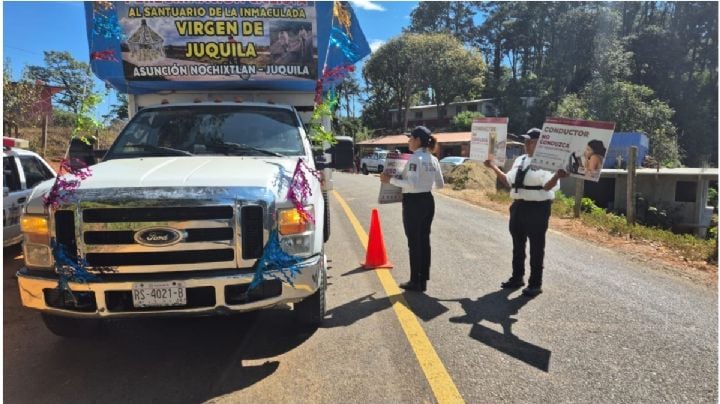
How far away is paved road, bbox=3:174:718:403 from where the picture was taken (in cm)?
321

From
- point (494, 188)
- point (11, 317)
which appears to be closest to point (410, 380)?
→ point (11, 317)

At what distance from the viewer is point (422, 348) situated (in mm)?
3811

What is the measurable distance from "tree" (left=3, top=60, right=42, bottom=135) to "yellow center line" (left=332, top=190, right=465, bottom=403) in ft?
51.5

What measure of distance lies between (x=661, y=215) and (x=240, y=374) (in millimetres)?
15881

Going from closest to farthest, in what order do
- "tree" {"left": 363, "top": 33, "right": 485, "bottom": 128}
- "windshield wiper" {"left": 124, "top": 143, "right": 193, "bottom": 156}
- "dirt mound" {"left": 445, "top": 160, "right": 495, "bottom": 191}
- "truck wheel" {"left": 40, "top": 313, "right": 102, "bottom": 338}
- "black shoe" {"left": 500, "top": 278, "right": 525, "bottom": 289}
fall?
"truck wheel" {"left": 40, "top": 313, "right": 102, "bottom": 338}
"windshield wiper" {"left": 124, "top": 143, "right": 193, "bottom": 156}
"black shoe" {"left": 500, "top": 278, "right": 525, "bottom": 289}
"dirt mound" {"left": 445, "top": 160, "right": 495, "bottom": 191}
"tree" {"left": 363, "top": 33, "right": 485, "bottom": 128}

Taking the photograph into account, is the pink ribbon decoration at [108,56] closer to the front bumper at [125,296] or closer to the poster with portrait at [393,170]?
the front bumper at [125,296]

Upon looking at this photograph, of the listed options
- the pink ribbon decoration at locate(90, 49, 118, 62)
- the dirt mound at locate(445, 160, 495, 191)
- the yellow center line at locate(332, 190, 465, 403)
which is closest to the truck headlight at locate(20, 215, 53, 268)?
the yellow center line at locate(332, 190, 465, 403)

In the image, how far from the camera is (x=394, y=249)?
7.42m

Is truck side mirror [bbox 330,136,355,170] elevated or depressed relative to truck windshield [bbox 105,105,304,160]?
depressed

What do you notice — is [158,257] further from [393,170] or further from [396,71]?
[396,71]

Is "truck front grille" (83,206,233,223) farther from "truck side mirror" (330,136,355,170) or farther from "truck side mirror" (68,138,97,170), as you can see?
"truck side mirror" (330,136,355,170)

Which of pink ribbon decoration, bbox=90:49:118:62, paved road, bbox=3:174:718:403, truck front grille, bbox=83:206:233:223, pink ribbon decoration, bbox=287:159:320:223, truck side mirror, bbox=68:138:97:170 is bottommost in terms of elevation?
paved road, bbox=3:174:718:403

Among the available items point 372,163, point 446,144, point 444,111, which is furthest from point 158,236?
point 444,111

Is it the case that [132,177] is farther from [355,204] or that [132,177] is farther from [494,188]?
[494,188]
